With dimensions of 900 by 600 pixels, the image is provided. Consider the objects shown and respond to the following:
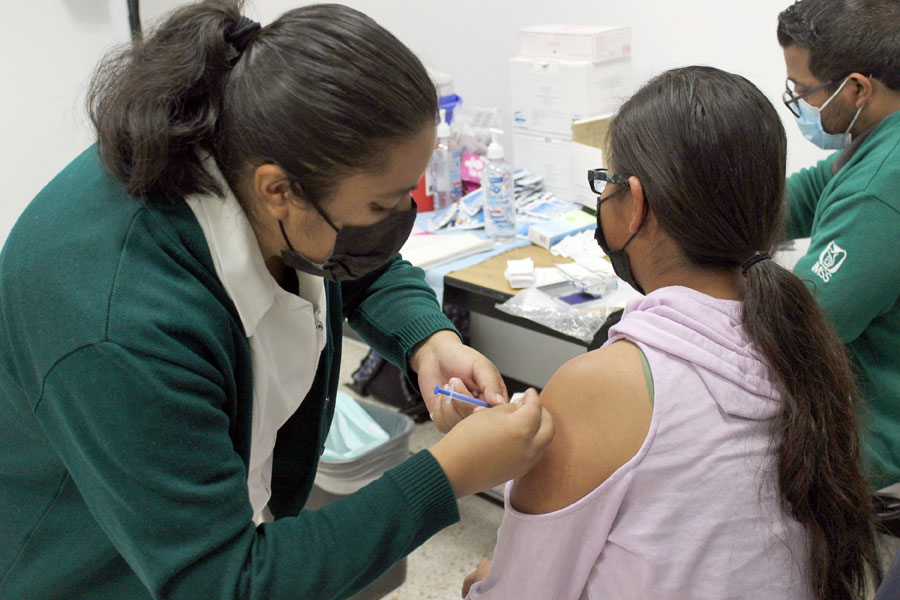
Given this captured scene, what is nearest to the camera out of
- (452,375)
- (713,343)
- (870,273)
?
(713,343)

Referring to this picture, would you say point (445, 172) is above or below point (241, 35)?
below

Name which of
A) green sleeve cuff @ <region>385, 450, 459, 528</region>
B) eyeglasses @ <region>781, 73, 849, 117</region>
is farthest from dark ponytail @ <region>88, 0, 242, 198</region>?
eyeglasses @ <region>781, 73, 849, 117</region>

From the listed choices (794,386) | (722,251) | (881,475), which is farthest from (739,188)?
(881,475)

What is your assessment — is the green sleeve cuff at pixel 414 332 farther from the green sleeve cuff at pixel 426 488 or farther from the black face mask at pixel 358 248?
the green sleeve cuff at pixel 426 488

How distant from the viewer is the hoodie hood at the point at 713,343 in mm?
975

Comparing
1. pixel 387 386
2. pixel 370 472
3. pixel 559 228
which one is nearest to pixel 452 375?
pixel 370 472

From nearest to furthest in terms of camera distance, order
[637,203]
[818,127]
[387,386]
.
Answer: [637,203] → [818,127] → [387,386]

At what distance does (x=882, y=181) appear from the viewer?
170cm

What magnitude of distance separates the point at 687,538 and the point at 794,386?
225 millimetres

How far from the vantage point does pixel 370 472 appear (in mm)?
2412

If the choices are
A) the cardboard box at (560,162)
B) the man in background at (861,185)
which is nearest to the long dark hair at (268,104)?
the man in background at (861,185)

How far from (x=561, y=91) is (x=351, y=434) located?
128 cm

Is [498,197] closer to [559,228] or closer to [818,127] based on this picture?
[559,228]

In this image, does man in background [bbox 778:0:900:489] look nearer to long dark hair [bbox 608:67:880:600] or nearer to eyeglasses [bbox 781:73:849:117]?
eyeglasses [bbox 781:73:849:117]
